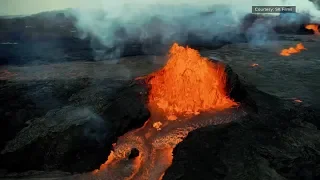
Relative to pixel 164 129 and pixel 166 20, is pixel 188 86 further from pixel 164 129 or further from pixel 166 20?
pixel 166 20

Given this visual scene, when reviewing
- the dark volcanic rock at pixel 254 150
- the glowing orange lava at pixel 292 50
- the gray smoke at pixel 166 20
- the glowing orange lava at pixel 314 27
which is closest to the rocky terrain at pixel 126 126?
the dark volcanic rock at pixel 254 150

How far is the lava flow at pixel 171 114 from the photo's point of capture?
20.6ft

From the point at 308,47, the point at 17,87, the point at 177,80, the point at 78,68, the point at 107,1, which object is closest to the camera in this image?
the point at 177,80

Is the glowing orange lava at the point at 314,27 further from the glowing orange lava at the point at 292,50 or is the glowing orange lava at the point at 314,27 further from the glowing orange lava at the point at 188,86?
the glowing orange lava at the point at 188,86

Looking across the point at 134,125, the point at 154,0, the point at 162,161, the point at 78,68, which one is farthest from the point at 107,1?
the point at 162,161

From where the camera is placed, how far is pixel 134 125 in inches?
301

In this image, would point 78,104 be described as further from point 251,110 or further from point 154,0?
point 154,0

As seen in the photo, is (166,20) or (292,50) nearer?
(292,50)

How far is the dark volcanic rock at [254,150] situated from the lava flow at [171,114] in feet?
1.30

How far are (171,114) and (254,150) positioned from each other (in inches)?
Result: 95.0

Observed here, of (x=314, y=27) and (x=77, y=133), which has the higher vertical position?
(x=314, y=27)

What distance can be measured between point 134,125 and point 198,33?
40.7 ft

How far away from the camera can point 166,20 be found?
21.5 meters

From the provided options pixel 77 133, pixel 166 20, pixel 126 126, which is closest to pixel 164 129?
pixel 126 126
